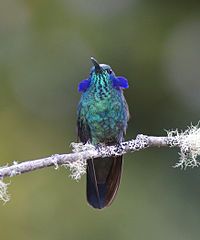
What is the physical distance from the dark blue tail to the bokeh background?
1.07 metres

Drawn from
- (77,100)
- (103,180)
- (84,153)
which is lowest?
(84,153)

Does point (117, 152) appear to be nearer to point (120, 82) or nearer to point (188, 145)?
point (188, 145)

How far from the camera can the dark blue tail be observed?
4180 millimetres

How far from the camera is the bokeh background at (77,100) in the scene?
5309 millimetres

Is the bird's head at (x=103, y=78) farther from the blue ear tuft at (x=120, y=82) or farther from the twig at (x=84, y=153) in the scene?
the twig at (x=84, y=153)

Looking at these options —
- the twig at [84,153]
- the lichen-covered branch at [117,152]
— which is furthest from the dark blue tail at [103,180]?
the lichen-covered branch at [117,152]

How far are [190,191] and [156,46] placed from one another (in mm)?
1655

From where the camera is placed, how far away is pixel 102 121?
412 centimetres

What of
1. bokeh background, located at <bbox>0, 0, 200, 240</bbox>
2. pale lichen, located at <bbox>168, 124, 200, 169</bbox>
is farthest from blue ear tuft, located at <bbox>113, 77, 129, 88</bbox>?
bokeh background, located at <bbox>0, 0, 200, 240</bbox>

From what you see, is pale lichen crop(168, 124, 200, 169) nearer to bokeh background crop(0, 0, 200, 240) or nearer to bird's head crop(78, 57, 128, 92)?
bird's head crop(78, 57, 128, 92)

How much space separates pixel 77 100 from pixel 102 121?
210 centimetres

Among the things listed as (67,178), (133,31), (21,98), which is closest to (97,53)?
(133,31)

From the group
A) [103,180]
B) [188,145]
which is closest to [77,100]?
[103,180]

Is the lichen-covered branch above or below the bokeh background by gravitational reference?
below
